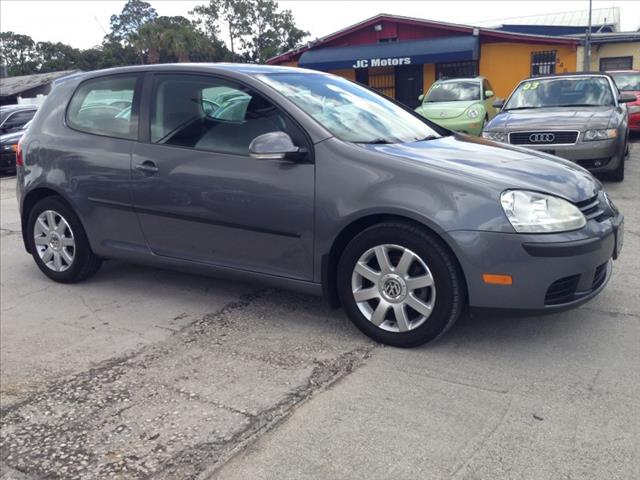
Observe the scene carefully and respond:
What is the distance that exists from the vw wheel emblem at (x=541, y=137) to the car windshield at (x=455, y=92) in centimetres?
574

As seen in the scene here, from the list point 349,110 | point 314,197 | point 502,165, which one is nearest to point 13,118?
point 349,110

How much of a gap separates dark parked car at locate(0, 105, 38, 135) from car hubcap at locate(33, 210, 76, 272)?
41.1 ft

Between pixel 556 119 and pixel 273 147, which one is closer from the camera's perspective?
pixel 273 147

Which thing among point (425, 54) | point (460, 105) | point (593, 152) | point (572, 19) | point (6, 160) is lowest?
point (6, 160)

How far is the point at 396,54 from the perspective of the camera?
83.5 feet

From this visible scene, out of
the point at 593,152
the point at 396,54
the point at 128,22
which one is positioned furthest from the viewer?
the point at 128,22

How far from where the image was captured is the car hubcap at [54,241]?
5066 millimetres

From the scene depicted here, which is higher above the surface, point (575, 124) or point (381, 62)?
point (381, 62)

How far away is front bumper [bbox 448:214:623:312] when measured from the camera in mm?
3322

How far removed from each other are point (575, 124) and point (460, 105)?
5.17m

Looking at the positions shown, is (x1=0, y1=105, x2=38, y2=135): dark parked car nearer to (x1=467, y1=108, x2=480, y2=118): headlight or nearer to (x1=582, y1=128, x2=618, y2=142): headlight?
(x1=467, y1=108, x2=480, y2=118): headlight

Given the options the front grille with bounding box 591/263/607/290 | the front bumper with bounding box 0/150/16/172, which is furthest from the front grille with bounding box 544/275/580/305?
the front bumper with bounding box 0/150/16/172

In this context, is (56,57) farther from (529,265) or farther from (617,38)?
(529,265)

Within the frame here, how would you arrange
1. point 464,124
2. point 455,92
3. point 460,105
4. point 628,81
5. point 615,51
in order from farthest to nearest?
point 615,51 → point 628,81 → point 455,92 → point 460,105 → point 464,124
